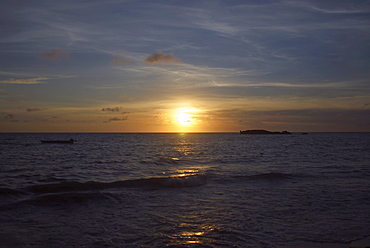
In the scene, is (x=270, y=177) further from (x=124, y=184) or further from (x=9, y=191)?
(x=9, y=191)

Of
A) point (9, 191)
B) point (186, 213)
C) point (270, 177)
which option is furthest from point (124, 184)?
point (270, 177)

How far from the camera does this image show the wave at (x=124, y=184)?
19.4 metres

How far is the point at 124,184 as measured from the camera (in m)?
21.2

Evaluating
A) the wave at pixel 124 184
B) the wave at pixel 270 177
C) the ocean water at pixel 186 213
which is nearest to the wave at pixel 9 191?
the ocean water at pixel 186 213

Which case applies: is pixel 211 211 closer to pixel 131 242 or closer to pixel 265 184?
pixel 131 242

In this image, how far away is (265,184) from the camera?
20812mm

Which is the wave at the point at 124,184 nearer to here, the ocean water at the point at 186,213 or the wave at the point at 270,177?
the ocean water at the point at 186,213

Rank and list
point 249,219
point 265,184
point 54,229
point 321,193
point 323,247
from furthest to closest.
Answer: point 265,184
point 321,193
point 249,219
point 54,229
point 323,247

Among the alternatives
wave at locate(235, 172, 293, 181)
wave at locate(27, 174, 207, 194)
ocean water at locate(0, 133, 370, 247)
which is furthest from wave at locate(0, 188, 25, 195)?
wave at locate(235, 172, 293, 181)

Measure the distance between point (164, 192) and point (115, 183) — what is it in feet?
17.1

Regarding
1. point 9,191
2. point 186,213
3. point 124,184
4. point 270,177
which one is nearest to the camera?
point 186,213

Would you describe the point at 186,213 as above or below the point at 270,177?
above

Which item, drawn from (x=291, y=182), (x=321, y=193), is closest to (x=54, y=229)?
(x=321, y=193)

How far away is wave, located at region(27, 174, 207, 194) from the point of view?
1938 centimetres
